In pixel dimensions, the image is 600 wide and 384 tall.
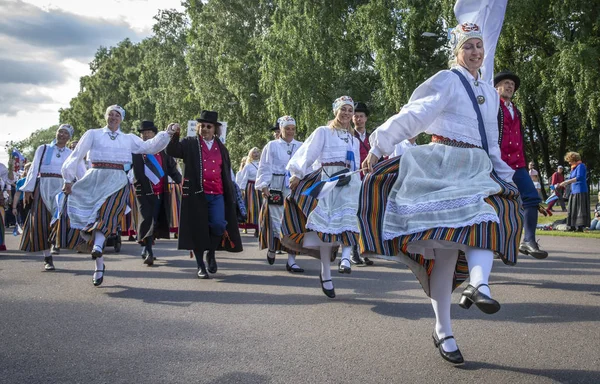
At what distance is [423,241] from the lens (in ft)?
13.0

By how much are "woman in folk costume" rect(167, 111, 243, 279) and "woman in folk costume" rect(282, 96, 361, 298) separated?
1538mm

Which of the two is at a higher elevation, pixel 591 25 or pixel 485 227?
pixel 591 25

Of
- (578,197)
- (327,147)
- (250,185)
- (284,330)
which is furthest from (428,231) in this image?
(578,197)

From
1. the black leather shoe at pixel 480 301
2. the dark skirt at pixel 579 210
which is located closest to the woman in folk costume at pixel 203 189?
the black leather shoe at pixel 480 301

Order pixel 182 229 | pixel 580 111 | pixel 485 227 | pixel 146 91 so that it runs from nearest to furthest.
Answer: pixel 485 227
pixel 182 229
pixel 580 111
pixel 146 91

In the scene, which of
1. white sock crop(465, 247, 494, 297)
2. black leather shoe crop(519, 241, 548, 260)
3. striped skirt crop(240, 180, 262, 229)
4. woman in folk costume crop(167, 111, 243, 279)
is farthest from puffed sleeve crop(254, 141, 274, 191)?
white sock crop(465, 247, 494, 297)

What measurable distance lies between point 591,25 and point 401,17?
254 inches

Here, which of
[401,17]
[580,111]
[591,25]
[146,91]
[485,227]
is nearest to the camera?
[485,227]

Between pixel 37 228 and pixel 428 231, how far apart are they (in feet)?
23.5

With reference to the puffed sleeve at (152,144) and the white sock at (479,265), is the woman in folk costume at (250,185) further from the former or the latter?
the white sock at (479,265)

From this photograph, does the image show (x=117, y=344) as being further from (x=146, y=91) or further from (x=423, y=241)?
(x=146, y=91)

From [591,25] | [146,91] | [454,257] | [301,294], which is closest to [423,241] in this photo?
[454,257]

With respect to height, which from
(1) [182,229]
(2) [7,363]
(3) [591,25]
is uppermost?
(3) [591,25]

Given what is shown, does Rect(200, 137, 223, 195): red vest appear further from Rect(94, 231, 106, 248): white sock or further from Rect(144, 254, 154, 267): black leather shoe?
Rect(144, 254, 154, 267): black leather shoe
